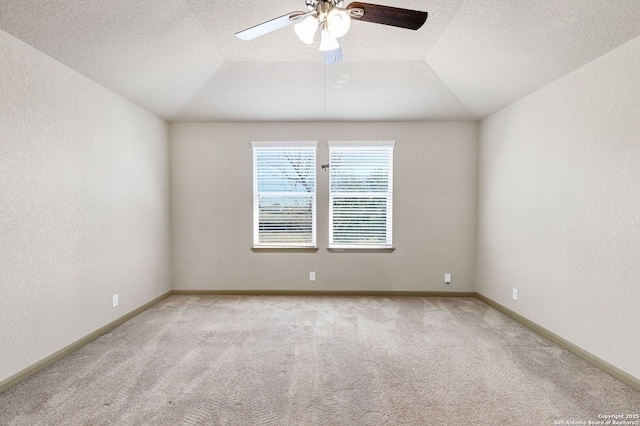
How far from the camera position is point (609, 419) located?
6.07ft

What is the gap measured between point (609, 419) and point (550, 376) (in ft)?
1.52

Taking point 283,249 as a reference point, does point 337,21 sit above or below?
above

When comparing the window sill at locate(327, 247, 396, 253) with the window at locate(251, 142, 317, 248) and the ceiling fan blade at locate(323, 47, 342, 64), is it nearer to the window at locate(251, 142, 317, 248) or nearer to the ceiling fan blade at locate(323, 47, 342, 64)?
the window at locate(251, 142, 317, 248)

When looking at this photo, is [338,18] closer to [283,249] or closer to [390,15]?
[390,15]

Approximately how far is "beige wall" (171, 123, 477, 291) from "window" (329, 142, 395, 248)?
123 mm

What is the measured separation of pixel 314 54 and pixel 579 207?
2.83 m

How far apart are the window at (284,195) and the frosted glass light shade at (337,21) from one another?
266 cm

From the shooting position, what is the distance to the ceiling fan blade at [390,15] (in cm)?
167

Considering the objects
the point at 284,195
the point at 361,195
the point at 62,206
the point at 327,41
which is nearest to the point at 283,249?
the point at 284,195

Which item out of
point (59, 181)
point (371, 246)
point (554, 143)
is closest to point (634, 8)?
point (554, 143)

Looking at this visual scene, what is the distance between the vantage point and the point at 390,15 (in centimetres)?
173

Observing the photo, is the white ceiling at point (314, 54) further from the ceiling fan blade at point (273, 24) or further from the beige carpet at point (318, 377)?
the beige carpet at point (318, 377)

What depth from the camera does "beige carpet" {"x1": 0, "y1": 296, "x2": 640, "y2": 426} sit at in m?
1.90

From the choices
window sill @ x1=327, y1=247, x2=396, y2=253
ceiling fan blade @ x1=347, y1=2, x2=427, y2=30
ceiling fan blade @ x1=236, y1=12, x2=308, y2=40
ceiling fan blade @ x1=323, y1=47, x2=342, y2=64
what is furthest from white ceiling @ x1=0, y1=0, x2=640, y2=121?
window sill @ x1=327, y1=247, x2=396, y2=253
